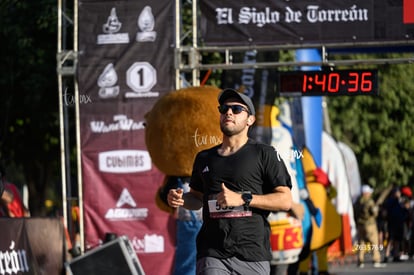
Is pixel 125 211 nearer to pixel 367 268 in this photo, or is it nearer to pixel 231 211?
pixel 367 268

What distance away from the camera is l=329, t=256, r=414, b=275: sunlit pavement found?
22.6m

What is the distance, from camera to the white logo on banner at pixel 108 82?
17359mm

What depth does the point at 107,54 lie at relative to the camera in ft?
57.0

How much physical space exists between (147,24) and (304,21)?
2243mm

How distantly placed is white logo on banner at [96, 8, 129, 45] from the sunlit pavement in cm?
691

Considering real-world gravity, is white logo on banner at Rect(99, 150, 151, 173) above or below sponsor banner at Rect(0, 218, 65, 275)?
above

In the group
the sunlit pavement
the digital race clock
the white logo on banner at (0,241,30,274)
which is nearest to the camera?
the white logo on banner at (0,241,30,274)

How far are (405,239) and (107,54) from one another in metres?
13.3

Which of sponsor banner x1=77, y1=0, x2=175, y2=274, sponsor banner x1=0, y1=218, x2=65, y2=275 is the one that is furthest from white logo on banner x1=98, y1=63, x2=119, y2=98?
sponsor banner x1=0, y1=218, x2=65, y2=275

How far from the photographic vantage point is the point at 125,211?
17438mm

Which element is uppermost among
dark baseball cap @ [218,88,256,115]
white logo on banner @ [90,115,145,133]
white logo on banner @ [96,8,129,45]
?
white logo on banner @ [96,8,129,45]

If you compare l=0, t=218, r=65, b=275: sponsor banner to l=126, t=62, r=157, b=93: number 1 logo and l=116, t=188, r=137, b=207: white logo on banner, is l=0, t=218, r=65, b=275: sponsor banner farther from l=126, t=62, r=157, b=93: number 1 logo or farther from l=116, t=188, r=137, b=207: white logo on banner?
l=126, t=62, r=157, b=93: number 1 logo

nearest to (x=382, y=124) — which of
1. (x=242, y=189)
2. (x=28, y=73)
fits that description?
(x=28, y=73)

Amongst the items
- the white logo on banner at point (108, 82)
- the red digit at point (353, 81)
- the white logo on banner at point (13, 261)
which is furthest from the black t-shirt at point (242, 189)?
the white logo on banner at point (108, 82)
